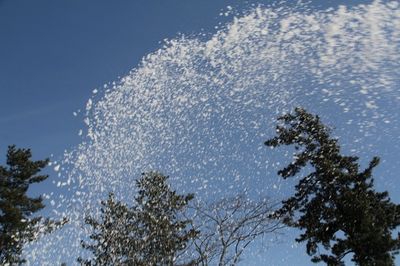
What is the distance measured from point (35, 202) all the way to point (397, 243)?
2406 cm

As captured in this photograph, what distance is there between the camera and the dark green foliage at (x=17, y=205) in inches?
1319

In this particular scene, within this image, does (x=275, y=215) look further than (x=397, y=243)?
Yes

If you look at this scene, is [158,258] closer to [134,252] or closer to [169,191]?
[134,252]

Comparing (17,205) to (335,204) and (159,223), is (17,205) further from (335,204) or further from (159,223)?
(335,204)

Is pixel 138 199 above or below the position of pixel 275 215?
above

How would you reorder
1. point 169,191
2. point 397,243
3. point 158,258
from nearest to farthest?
point 397,243, point 158,258, point 169,191

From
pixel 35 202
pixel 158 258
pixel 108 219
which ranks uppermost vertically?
pixel 35 202

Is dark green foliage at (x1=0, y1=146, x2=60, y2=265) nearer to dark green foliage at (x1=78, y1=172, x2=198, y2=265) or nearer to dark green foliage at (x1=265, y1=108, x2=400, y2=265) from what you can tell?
dark green foliage at (x1=78, y1=172, x2=198, y2=265)

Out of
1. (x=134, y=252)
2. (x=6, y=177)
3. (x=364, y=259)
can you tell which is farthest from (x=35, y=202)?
(x=364, y=259)

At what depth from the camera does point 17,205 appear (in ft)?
114

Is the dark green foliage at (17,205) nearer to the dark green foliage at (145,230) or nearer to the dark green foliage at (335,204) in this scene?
the dark green foliage at (145,230)

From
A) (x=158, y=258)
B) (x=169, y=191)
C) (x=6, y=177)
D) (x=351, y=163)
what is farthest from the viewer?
(x=6, y=177)

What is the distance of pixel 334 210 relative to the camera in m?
27.6

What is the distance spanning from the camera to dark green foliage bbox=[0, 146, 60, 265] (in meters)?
33.5
